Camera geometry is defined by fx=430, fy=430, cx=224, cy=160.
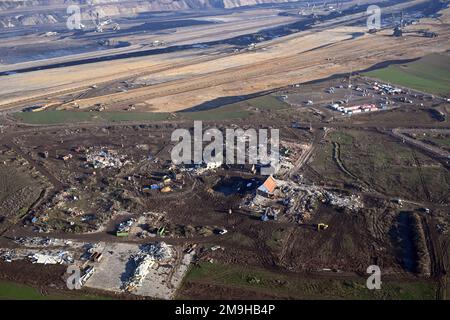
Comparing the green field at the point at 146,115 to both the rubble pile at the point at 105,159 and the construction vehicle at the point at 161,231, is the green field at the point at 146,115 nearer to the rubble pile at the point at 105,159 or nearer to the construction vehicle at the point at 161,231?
the rubble pile at the point at 105,159

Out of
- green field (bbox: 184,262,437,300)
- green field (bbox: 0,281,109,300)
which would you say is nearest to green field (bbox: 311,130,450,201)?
green field (bbox: 184,262,437,300)

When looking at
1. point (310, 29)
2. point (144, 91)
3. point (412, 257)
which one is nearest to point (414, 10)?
point (310, 29)

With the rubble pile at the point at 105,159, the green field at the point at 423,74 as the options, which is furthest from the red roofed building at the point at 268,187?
the green field at the point at 423,74

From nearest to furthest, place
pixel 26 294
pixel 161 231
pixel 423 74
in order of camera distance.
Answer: pixel 26 294, pixel 161 231, pixel 423 74

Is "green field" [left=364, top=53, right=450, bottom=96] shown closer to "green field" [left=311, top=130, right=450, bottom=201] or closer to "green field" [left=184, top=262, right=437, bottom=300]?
"green field" [left=311, top=130, right=450, bottom=201]

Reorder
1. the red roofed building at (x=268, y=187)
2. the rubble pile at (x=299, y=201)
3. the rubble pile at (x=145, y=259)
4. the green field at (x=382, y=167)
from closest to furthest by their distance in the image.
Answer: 1. the rubble pile at (x=145, y=259)
2. the rubble pile at (x=299, y=201)
3. the red roofed building at (x=268, y=187)
4. the green field at (x=382, y=167)

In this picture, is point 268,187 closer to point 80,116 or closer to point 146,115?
point 146,115

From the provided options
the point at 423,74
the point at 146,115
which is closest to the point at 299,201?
the point at 146,115
